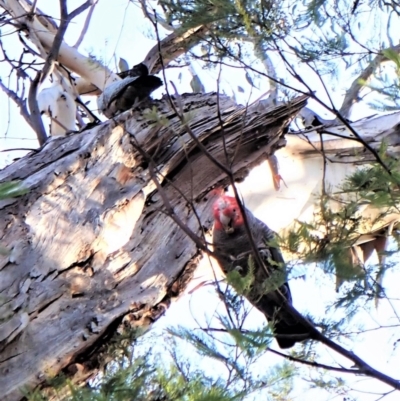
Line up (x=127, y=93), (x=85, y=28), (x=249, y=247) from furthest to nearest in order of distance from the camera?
(x=85, y=28) < (x=249, y=247) < (x=127, y=93)

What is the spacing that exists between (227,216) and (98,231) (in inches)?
40.0

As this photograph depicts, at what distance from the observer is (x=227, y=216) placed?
3127mm

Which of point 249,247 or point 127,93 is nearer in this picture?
point 127,93

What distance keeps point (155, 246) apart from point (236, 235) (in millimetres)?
836

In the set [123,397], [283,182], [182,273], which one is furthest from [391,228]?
[123,397]

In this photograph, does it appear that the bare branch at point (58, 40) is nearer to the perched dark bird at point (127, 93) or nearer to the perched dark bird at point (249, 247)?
the perched dark bird at point (127, 93)

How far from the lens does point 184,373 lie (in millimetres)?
1716

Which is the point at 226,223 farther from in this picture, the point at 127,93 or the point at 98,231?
the point at 98,231

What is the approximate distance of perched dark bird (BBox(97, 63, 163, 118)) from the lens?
2.81m

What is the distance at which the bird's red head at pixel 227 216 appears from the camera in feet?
10.0

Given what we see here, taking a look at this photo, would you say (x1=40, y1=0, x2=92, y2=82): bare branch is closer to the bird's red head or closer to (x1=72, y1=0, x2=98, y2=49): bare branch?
(x1=72, y1=0, x2=98, y2=49): bare branch

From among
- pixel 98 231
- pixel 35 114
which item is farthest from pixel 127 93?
pixel 98 231

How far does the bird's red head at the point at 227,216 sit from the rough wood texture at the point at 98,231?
179 millimetres

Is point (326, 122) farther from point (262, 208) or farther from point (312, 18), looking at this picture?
point (312, 18)
